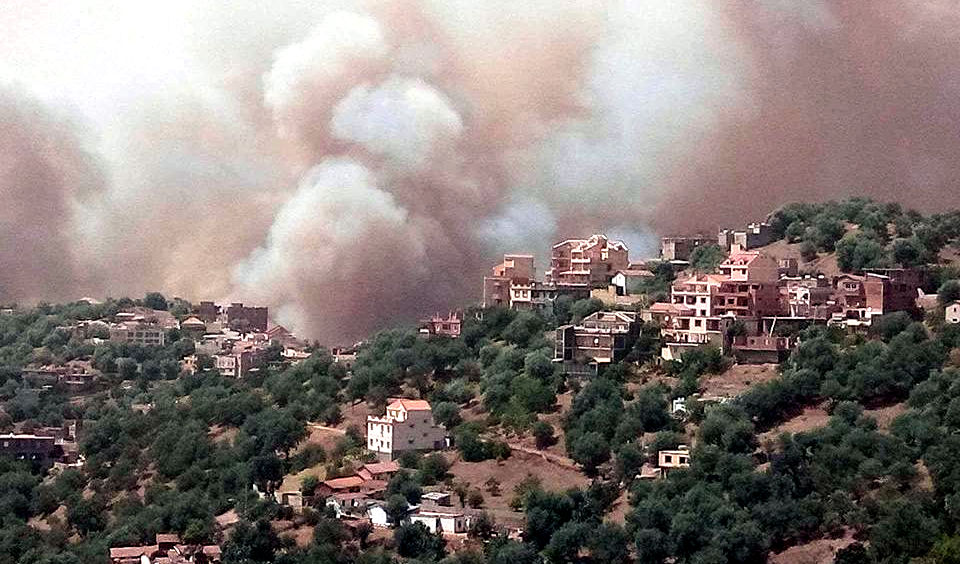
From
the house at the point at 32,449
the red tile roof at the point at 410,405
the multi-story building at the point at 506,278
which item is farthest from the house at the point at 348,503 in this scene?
the multi-story building at the point at 506,278

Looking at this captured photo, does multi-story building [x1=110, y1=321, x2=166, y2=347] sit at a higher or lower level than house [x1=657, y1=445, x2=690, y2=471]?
higher

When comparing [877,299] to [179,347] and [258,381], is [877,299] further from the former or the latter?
[179,347]

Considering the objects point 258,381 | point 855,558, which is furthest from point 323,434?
point 855,558

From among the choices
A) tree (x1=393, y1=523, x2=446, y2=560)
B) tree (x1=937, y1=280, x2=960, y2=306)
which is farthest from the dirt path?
tree (x1=937, y1=280, x2=960, y2=306)

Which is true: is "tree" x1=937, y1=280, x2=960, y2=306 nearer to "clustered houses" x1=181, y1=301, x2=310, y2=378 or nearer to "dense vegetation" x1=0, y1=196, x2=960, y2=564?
"dense vegetation" x1=0, y1=196, x2=960, y2=564

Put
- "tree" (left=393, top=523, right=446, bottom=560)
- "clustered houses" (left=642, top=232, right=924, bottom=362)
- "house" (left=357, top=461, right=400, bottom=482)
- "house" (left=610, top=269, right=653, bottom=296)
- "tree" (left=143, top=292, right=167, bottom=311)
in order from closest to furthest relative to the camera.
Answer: "tree" (left=393, top=523, right=446, bottom=560)
"house" (left=357, top=461, right=400, bottom=482)
"clustered houses" (left=642, top=232, right=924, bottom=362)
"house" (left=610, top=269, right=653, bottom=296)
"tree" (left=143, top=292, right=167, bottom=311)

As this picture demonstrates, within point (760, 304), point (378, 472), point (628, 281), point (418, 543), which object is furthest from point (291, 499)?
point (628, 281)
